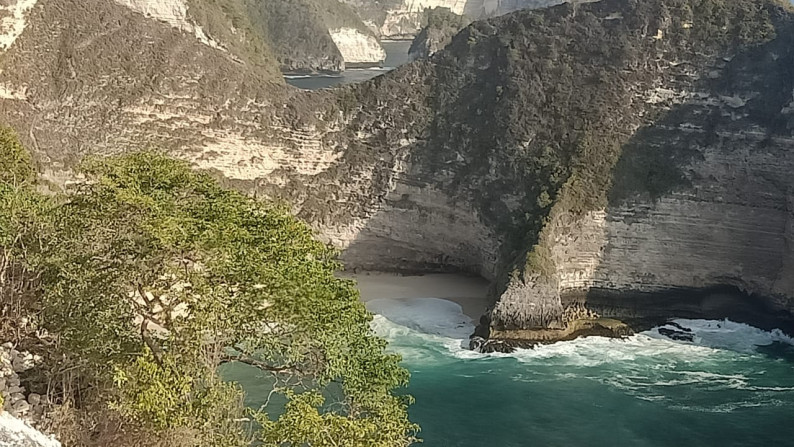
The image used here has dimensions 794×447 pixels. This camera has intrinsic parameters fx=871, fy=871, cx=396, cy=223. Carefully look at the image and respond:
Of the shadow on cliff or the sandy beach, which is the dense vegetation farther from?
the shadow on cliff

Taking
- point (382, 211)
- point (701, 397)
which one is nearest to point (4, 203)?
point (701, 397)

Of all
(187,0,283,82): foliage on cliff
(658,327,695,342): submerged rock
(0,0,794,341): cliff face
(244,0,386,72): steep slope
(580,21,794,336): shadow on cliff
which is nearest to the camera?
(658,327,695,342): submerged rock

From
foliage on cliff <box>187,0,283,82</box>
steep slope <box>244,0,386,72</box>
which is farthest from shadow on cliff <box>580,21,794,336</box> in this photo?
steep slope <box>244,0,386,72</box>

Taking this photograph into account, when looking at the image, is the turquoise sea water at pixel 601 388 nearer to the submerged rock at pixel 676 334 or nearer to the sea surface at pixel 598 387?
the sea surface at pixel 598 387

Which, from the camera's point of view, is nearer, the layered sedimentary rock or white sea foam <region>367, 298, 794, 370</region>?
white sea foam <region>367, 298, 794, 370</region>

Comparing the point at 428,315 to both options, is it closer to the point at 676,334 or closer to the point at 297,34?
the point at 676,334

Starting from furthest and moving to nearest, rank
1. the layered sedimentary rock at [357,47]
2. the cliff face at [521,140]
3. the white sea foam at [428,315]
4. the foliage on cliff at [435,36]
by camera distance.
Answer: the layered sedimentary rock at [357,47]
the foliage on cliff at [435,36]
the cliff face at [521,140]
the white sea foam at [428,315]

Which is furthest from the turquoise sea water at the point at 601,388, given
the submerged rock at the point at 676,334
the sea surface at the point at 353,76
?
the sea surface at the point at 353,76
